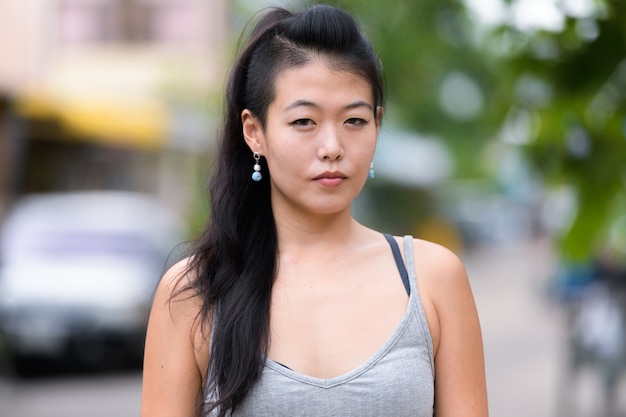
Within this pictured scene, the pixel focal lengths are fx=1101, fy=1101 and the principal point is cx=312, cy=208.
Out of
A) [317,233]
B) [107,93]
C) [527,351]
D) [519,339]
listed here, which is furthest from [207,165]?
[107,93]

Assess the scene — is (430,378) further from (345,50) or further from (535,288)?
(535,288)

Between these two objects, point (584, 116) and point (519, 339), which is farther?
point (519, 339)

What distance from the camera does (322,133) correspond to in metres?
2.43

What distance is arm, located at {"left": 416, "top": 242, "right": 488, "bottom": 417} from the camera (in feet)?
8.13

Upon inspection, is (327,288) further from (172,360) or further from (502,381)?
(502,381)

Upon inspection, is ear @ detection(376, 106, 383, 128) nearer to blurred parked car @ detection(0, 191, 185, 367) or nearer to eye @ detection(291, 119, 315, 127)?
eye @ detection(291, 119, 315, 127)

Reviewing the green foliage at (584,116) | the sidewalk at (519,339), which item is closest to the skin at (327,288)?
the green foliage at (584,116)

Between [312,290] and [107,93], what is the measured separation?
2168cm

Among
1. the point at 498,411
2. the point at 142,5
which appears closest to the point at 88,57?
the point at 142,5

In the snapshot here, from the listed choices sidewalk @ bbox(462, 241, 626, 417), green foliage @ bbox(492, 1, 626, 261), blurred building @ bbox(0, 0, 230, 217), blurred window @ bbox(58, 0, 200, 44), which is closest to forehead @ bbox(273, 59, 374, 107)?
green foliage @ bbox(492, 1, 626, 261)

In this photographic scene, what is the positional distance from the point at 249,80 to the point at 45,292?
9.52m

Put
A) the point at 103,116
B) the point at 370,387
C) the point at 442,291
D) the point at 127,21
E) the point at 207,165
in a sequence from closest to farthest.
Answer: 1. the point at 370,387
2. the point at 442,291
3. the point at 207,165
4. the point at 103,116
5. the point at 127,21

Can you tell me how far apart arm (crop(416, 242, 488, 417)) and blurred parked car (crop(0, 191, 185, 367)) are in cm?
886

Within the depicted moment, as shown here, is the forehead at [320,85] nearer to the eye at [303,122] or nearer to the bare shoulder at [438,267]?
the eye at [303,122]
